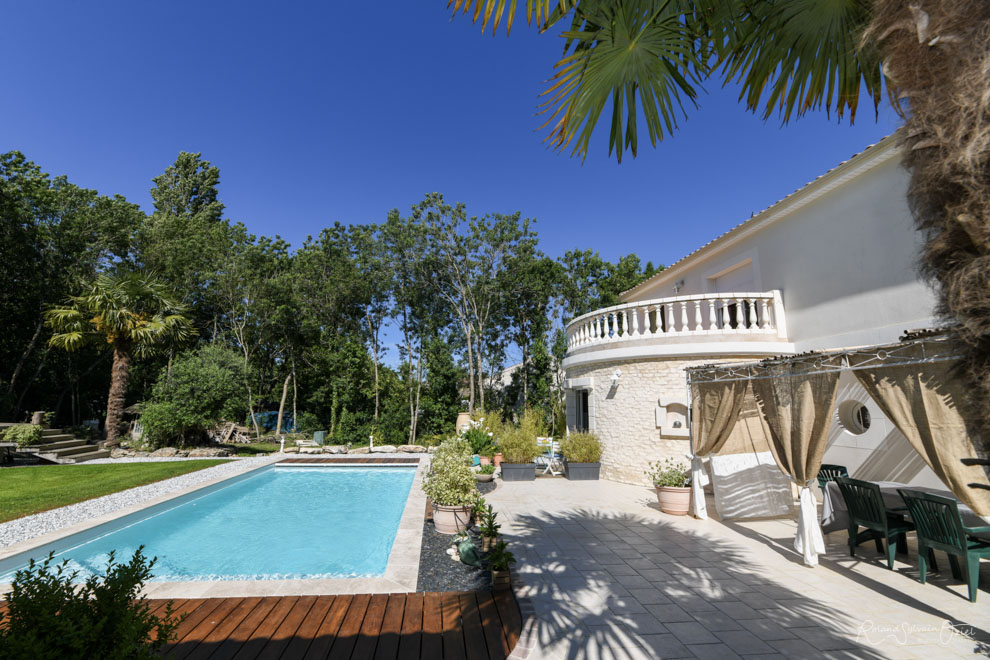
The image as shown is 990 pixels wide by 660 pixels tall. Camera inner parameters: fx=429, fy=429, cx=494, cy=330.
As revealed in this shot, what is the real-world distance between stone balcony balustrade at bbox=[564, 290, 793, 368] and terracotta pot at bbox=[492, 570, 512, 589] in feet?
23.0

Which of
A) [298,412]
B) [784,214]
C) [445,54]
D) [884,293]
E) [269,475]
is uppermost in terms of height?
[445,54]

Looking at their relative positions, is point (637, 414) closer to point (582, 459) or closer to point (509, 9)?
point (582, 459)

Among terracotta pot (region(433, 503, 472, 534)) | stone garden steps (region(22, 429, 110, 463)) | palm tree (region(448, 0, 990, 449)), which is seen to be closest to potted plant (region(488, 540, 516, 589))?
terracotta pot (region(433, 503, 472, 534))

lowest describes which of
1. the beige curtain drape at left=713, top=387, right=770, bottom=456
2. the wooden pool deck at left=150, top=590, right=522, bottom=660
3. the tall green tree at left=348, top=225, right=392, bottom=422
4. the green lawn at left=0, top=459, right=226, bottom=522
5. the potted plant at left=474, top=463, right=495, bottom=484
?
the wooden pool deck at left=150, top=590, right=522, bottom=660

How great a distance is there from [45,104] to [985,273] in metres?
21.6

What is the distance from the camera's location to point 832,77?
9.25ft

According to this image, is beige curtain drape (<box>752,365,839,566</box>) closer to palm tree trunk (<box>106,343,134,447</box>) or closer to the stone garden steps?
the stone garden steps

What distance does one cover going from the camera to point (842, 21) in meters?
2.60

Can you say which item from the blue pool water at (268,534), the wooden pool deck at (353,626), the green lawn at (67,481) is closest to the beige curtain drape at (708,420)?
the wooden pool deck at (353,626)

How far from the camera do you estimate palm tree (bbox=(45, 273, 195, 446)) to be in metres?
15.7

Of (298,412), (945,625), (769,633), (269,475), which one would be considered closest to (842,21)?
(769,633)

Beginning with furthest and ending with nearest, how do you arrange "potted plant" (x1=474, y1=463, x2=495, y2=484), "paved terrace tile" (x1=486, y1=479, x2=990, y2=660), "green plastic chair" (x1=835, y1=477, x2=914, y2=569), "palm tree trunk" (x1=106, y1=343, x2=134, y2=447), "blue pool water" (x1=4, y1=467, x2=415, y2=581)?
"palm tree trunk" (x1=106, y1=343, x2=134, y2=447), "potted plant" (x1=474, y1=463, x2=495, y2=484), "blue pool water" (x1=4, y1=467, x2=415, y2=581), "green plastic chair" (x1=835, y1=477, x2=914, y2=569), "paved terrace tile" (x1=486, y1=479, x2=990, y2=660)

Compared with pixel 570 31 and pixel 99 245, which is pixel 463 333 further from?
pixel 570 31

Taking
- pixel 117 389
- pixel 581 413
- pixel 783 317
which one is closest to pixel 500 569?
pixel 783 317
